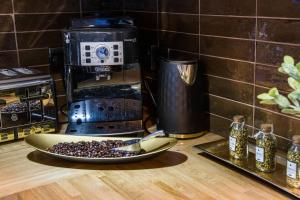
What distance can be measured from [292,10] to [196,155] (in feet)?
1.50

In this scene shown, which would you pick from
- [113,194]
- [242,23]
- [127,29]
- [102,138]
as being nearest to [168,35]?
[127,29]

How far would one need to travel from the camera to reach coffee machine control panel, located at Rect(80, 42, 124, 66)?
1.22 metres

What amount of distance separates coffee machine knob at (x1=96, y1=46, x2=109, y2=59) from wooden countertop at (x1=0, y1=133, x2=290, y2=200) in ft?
1.10

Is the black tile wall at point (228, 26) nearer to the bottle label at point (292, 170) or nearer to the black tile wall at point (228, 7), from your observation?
the black tile wall at point (228, 7)

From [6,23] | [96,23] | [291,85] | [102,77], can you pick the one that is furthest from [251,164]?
[6,23]

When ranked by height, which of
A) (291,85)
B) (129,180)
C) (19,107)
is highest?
(291,85)

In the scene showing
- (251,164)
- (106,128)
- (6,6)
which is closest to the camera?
(251,164)

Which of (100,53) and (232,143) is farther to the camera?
(100,53)

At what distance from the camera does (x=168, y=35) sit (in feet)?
4.75

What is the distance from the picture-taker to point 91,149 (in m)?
1.11

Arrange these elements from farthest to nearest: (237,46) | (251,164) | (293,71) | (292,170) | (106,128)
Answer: (106,128), (237,46), (251,164), (292,170), (293,71)

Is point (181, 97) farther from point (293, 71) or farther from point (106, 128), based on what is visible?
point (293, 71)

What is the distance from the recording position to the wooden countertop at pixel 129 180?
922 mm

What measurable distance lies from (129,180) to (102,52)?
16.7 inches
